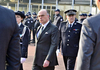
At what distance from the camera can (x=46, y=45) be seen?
12.8ft

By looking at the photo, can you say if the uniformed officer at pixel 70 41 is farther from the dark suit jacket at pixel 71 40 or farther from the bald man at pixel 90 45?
the bald man at pixel 90 45

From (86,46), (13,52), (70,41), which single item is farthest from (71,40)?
(13,52)

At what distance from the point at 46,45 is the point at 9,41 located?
6.56 ft

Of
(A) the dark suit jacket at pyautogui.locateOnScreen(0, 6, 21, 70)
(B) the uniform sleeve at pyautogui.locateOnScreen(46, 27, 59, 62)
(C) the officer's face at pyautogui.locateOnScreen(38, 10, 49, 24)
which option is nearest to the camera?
(A) the dark suit jacket at pyautogui.locateOnScreen(0, 6, 21, 70)

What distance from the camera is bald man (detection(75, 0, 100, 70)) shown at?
205 centimetres

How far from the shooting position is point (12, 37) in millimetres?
1963

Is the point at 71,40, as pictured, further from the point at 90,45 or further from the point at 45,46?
the point at 90,45

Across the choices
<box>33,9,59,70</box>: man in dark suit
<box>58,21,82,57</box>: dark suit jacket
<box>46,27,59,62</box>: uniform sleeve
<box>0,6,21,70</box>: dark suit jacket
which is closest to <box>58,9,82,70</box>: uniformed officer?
<box>58,21,82,57</box>: dark suit jacket

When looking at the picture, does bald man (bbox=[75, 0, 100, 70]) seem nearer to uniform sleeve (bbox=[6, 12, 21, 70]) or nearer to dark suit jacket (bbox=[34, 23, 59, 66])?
uniform sleeve (bbox=[6, 12, 21, 70])

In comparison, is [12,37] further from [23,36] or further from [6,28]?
[23,36]

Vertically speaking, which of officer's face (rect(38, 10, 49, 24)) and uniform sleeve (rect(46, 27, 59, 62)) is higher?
officer's face (rect(38, 10, 49, 24))

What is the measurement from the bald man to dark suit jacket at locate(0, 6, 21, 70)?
0.75m

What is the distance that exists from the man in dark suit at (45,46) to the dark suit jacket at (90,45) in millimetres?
1691

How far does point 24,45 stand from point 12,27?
2170mm
